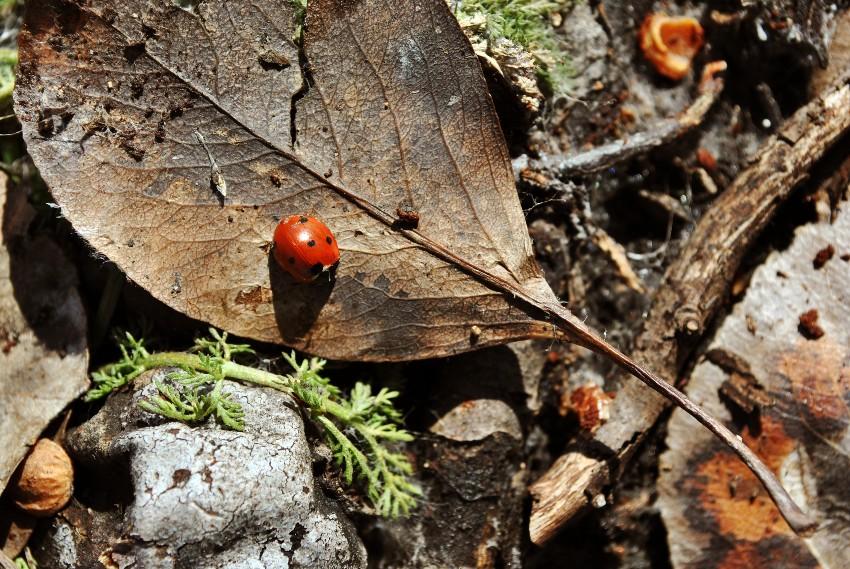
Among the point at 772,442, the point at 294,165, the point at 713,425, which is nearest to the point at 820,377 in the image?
the point at 772,442

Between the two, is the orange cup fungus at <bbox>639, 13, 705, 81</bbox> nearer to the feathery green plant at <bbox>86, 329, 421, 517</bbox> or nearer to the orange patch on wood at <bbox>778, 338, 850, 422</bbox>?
the orange patch on wood at <bbox>778, 338, 850, 422</bbox>

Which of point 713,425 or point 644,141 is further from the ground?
point 644,141

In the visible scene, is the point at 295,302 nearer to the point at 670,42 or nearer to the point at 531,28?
the point at 531,28

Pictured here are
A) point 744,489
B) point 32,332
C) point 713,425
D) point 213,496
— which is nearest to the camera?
point 213,496

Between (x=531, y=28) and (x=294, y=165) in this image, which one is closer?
(x=294, y=165)

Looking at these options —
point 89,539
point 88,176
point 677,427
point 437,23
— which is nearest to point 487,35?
point 437,23

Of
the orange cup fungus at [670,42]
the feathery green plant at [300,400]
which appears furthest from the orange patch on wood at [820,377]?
the feathery green plant at [300,400]

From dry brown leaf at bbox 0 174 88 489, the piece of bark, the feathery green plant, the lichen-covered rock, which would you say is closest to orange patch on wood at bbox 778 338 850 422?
the piece of bark
